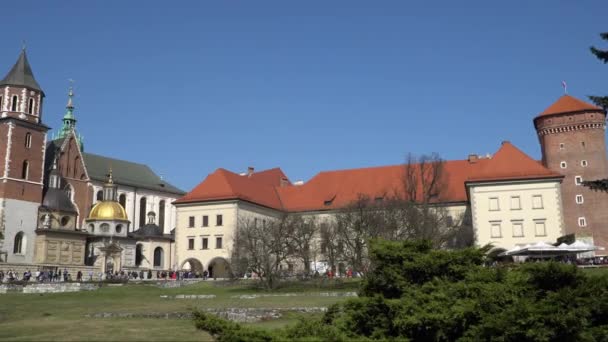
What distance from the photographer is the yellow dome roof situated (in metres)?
70.1

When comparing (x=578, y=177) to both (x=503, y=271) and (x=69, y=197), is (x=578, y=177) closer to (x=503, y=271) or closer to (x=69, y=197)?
(x=503, y=271)

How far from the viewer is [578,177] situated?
200 feet

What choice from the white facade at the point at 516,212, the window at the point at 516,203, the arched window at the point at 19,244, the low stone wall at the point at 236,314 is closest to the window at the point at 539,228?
the white facade at the point at 516,212

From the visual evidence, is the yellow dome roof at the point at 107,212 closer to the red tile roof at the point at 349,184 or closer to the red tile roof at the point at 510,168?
the red tile roof at the point at 349,184

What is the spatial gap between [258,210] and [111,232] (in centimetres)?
1810

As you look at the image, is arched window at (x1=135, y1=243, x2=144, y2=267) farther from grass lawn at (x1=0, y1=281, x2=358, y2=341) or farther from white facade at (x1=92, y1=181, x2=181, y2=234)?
grass lawn at (x1=0, y1=281, x2=358, y2=341)

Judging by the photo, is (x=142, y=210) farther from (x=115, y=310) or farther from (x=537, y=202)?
(x=115, y=310)

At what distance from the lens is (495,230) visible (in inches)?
2128

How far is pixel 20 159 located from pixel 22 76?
1084 cm

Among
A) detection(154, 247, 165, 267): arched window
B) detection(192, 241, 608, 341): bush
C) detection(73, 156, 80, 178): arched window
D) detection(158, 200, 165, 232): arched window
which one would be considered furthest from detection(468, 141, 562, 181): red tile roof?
detection(158, 200, 165, 232): arched window

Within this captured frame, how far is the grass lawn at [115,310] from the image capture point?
48.5 feet

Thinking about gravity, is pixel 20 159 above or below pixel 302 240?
above

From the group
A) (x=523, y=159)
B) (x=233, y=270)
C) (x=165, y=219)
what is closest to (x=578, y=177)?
(x=523, y=159)

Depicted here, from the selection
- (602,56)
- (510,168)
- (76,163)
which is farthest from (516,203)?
(76,163)
